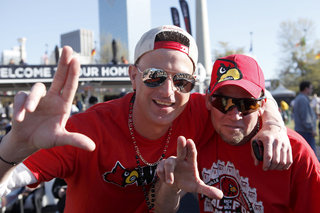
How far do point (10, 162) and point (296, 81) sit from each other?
37.6m

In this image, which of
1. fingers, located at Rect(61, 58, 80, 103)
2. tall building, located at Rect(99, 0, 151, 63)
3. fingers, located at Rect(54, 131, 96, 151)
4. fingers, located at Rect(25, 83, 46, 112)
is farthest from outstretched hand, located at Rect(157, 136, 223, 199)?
tall building, located at Rect(99, 0, 151, 63)

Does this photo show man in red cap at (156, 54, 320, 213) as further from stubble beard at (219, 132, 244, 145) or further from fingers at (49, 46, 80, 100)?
fingers at (49, 46, 80, 100)

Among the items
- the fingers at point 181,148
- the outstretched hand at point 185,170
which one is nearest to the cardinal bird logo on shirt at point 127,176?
the outstretched hand at point 185,170

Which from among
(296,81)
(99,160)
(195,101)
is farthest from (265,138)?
(296,81)

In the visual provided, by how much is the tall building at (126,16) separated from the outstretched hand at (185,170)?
11715 cm

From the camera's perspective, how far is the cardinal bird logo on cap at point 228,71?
6.40ft

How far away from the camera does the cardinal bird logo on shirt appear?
1885 mm

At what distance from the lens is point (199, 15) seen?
21.6m

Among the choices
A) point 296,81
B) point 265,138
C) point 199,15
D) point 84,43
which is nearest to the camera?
point 265,138

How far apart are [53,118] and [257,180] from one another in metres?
1.51

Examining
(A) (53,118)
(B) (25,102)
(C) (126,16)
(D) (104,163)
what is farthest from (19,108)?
(C) (126,16)

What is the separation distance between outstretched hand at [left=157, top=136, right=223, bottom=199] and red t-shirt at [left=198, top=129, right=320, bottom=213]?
0.56 m

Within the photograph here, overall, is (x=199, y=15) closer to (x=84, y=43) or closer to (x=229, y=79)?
(x=229, y=79)

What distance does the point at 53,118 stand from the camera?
1.36 metres
